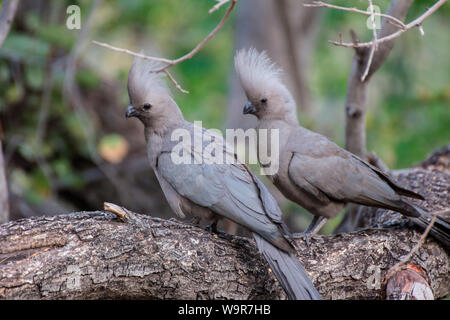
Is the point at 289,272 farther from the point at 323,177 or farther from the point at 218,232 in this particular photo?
the point at 323,177

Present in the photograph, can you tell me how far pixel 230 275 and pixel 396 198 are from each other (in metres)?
1.41

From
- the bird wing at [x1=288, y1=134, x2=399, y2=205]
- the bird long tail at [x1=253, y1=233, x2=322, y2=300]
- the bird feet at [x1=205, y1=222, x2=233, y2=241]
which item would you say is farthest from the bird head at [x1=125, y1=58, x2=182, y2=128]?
the bird long tail at [x1=253, y1=233, x2=322, y2=300]

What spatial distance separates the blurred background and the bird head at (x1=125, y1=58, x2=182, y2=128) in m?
1.63

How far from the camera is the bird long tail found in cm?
320

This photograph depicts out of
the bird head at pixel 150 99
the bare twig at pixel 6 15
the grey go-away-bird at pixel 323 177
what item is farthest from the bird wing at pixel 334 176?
the bare twig at pixel 6 15

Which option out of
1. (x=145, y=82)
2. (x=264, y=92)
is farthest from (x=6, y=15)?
(x=264, y=92)

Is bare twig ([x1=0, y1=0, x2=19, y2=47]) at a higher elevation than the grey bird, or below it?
higher

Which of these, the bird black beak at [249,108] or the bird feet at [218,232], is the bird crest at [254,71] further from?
the bird feet at [218,232]

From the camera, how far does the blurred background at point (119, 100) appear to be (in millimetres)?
6520

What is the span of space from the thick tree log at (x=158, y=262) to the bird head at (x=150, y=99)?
43.2 inches

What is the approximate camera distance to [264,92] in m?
4.56

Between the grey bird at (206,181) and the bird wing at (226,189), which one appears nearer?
the grey bird at (206,181)

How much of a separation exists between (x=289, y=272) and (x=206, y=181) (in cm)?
92

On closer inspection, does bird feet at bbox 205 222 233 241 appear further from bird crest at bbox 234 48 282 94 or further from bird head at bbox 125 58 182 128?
bird crest at bbox 234 48 282 94
